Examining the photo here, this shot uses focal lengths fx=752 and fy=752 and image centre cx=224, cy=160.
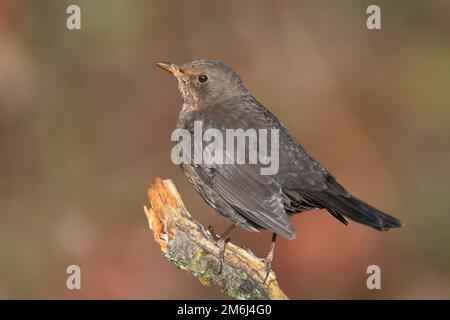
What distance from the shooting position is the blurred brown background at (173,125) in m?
8.40

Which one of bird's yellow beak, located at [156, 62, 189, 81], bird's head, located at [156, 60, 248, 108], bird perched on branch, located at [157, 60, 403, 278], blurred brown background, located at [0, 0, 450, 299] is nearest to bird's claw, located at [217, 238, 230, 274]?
bird perched on branch, located at [157, 60, 403, 278]

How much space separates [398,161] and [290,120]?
4.68 ft

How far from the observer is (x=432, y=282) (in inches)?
336

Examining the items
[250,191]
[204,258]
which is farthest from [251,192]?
[204,258]

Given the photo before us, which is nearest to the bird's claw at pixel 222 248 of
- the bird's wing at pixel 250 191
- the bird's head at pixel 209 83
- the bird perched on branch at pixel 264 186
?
the bird perched on branch at pixel 264 186

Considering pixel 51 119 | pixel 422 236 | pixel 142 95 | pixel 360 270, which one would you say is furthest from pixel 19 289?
pixel 422 236

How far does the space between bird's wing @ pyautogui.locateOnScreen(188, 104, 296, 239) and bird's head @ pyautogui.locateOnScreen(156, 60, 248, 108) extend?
57 cm

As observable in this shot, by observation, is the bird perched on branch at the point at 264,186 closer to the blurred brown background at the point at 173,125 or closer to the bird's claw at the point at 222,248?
the bird's claw at the point at 222,248

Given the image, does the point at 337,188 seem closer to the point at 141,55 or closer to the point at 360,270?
the point at 360,270

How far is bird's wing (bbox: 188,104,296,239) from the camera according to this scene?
204 inches

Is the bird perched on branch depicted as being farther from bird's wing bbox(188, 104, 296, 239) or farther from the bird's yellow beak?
the bird's yellow beak

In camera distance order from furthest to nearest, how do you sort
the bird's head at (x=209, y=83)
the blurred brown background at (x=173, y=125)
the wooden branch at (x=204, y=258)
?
the blurred brown background at (x=173, y=125)
the bird's head at (x=209, y=83)
the wooden branch at (x=204, y=258)

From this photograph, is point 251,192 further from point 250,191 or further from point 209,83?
point 209,83

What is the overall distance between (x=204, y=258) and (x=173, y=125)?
4.28 m
